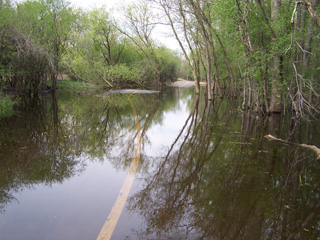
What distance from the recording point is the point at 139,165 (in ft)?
20.2

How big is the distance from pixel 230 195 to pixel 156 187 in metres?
1.34

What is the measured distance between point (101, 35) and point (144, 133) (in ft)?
117

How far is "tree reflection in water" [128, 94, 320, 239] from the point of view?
11.6ft

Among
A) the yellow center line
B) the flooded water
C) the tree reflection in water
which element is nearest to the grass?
the flooded water

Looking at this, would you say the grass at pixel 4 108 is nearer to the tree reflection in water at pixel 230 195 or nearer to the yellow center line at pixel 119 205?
the yellow center line at pixel 119 205

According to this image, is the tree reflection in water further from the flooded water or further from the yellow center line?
the yellow center line

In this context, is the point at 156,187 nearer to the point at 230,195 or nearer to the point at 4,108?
the point at 230,195

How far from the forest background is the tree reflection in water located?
3564 mm

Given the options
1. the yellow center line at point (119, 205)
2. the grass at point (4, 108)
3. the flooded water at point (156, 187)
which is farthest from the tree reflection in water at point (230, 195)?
the grass at point (4, 108)

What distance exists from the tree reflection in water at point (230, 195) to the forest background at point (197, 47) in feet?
11.7

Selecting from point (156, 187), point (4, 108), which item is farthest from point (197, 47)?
point (156, 187)

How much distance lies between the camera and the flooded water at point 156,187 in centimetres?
353

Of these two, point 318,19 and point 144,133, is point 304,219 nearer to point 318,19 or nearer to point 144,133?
point 318,19

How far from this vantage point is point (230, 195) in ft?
14.9
